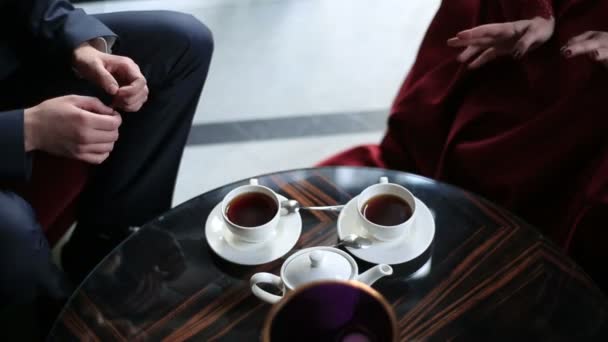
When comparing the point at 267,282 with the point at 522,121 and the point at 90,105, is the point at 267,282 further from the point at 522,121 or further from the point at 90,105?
→ the point at 522,121

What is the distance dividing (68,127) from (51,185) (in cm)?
18

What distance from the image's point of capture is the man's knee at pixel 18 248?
36.4 inches

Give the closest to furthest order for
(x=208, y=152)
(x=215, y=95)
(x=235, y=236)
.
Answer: (x=235, y=236) < (x=208, y=152) < (x=215, y=95)

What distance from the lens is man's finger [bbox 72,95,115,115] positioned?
963 millimetres

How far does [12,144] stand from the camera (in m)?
0.92

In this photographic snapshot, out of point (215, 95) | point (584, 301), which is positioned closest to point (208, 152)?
point (215, 95)

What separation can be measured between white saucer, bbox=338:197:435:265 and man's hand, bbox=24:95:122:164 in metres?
0.42

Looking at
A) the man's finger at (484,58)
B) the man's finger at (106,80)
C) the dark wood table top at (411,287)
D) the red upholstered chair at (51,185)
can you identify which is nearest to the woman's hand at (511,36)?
the man's finger at (484,58)

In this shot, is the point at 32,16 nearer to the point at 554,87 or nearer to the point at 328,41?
the point at 554,87

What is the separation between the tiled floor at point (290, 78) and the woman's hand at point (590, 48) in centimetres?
76

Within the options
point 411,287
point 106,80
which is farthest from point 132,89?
point 411,287

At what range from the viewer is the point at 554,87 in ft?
3.51

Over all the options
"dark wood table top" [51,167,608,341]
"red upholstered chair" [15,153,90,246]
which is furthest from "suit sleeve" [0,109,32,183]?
"dark wood table top" [51,167,608,341]

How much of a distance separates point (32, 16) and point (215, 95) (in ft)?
2.82
